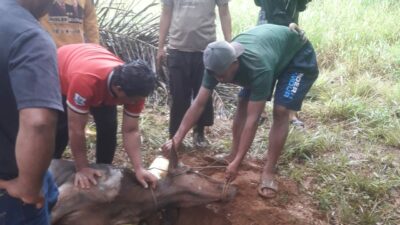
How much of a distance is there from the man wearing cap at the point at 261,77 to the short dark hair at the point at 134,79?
637mm

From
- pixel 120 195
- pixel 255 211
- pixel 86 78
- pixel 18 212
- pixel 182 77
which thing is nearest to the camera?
pixel 18 212

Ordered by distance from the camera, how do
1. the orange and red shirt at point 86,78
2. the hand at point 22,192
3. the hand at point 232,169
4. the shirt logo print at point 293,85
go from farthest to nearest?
1. the shirt logo print at point 293,85
2. the hand at point 232,169
3. the orange and red shirt at point 86,78
4. the hand at point 22,192

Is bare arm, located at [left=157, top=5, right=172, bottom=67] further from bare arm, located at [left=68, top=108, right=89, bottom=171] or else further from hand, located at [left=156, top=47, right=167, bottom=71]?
bare arm, located at [left=68, top=108, right=89, bottom=171]

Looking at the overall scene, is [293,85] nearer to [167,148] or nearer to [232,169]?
[232,169]

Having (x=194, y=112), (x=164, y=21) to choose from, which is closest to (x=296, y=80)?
(x=194, y=112)

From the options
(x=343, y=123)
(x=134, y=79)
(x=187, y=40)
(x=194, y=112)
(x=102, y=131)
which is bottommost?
(x=343, y=123)

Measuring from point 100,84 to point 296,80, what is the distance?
1609 millimetres

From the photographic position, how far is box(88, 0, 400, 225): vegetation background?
12.2 feet

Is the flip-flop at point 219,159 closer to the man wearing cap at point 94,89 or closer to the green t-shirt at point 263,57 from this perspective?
the green t-shirt at point 263,57

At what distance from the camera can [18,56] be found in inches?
55.7

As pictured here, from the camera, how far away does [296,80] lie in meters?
3.54

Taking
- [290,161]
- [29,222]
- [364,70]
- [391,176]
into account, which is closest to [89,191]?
[29,222]

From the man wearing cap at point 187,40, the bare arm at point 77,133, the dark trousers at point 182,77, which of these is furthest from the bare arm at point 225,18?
the bare arm at point 77,133

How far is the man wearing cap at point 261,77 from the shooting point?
3.15m
